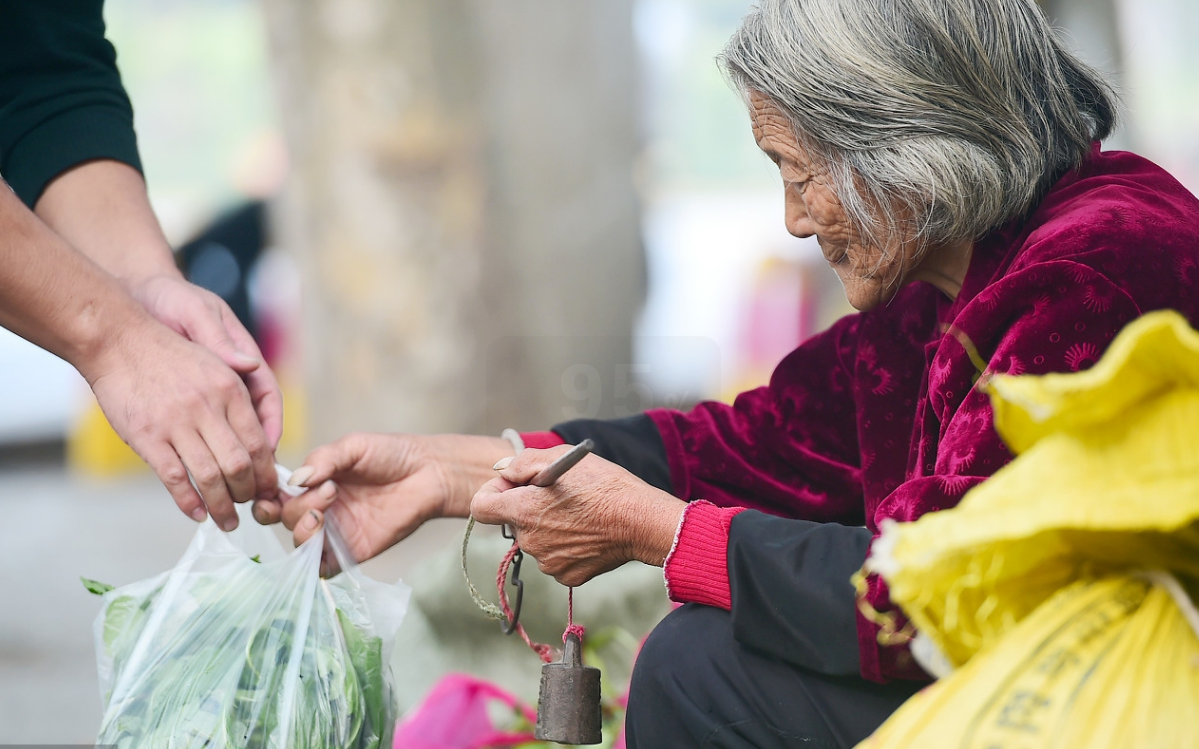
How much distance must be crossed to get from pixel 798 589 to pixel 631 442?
0.61 m

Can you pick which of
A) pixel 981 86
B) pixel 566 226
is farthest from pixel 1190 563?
pixel 566 226

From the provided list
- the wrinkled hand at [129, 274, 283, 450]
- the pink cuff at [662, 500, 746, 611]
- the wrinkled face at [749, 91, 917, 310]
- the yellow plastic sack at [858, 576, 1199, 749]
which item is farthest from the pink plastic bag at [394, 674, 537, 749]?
the yellow plastic sack at [858, 576, 1199, 749]

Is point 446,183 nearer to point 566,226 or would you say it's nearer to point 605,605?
point 566,226

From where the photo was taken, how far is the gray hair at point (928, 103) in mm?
1430

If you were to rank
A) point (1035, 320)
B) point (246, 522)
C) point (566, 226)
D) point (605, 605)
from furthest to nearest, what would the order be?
point (566, 226)
point (605, 605)
point (246, 522)
point (1035, 320)

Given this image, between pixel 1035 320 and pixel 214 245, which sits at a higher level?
pixel 214 245

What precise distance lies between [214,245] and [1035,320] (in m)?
8.23

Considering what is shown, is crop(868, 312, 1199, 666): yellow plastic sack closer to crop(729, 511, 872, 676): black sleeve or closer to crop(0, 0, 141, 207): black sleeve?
crop(729, 511, 872, 676): black sleeve

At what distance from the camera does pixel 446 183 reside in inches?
164

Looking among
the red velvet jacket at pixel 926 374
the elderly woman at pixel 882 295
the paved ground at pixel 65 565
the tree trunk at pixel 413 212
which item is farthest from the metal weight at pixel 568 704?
the tree trunk at pixel 413 212

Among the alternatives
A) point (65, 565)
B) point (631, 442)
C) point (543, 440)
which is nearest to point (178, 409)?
point (543, 440)

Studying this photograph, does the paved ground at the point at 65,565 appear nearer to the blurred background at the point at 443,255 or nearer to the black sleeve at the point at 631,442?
the blurred background at the point at 443,255

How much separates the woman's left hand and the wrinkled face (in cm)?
46

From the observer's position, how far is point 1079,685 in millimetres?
849
